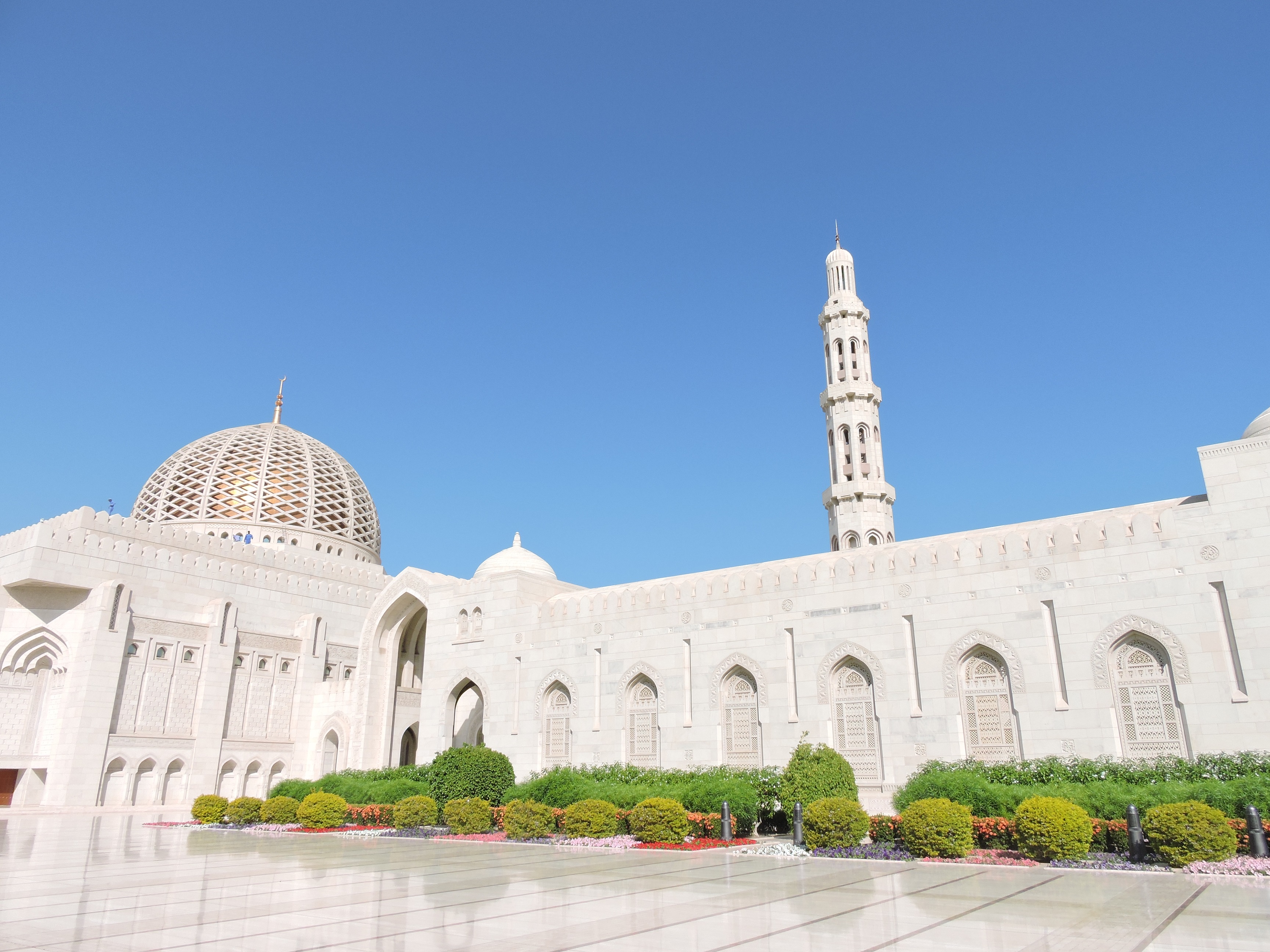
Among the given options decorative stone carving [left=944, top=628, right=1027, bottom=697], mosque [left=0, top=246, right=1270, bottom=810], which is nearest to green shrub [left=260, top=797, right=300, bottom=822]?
mosque [left=0, top=246, right=1270, bottom=810]

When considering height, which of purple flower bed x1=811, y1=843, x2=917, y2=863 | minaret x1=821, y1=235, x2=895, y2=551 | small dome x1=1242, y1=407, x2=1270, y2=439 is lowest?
purple flower bed x1=811, y1=843, x2=917, y2=863

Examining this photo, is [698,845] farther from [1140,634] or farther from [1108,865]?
[1140,634]

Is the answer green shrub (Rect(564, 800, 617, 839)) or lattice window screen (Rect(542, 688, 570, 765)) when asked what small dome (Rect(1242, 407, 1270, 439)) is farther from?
lattice window screen (Rect(542, 688, 570, 765))

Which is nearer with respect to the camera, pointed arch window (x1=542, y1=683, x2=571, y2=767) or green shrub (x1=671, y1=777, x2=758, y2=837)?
green shrub (x1=671, y1=777, x2=758, y2=837)

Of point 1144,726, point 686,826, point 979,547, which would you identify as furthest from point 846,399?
point 686,826

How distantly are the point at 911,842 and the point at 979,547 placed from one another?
8593 mm

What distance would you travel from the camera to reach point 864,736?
63.8ft

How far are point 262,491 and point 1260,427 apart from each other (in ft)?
109

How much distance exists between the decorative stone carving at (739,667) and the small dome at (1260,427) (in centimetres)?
1084

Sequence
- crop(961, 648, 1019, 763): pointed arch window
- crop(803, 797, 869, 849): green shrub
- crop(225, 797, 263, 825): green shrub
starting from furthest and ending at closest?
crop(225, 797, 263, 825): green shrub → crop(961, 648, 1019, 763): pointed arch window → crop(803, 797, 869, 849): green shrub

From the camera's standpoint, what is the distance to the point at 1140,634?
16891 millimetres

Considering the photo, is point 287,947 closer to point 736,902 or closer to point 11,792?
point 736,902

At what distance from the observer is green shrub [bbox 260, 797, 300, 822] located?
1884 centimetres

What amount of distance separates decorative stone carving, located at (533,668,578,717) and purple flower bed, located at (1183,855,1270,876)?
15.9 meters
